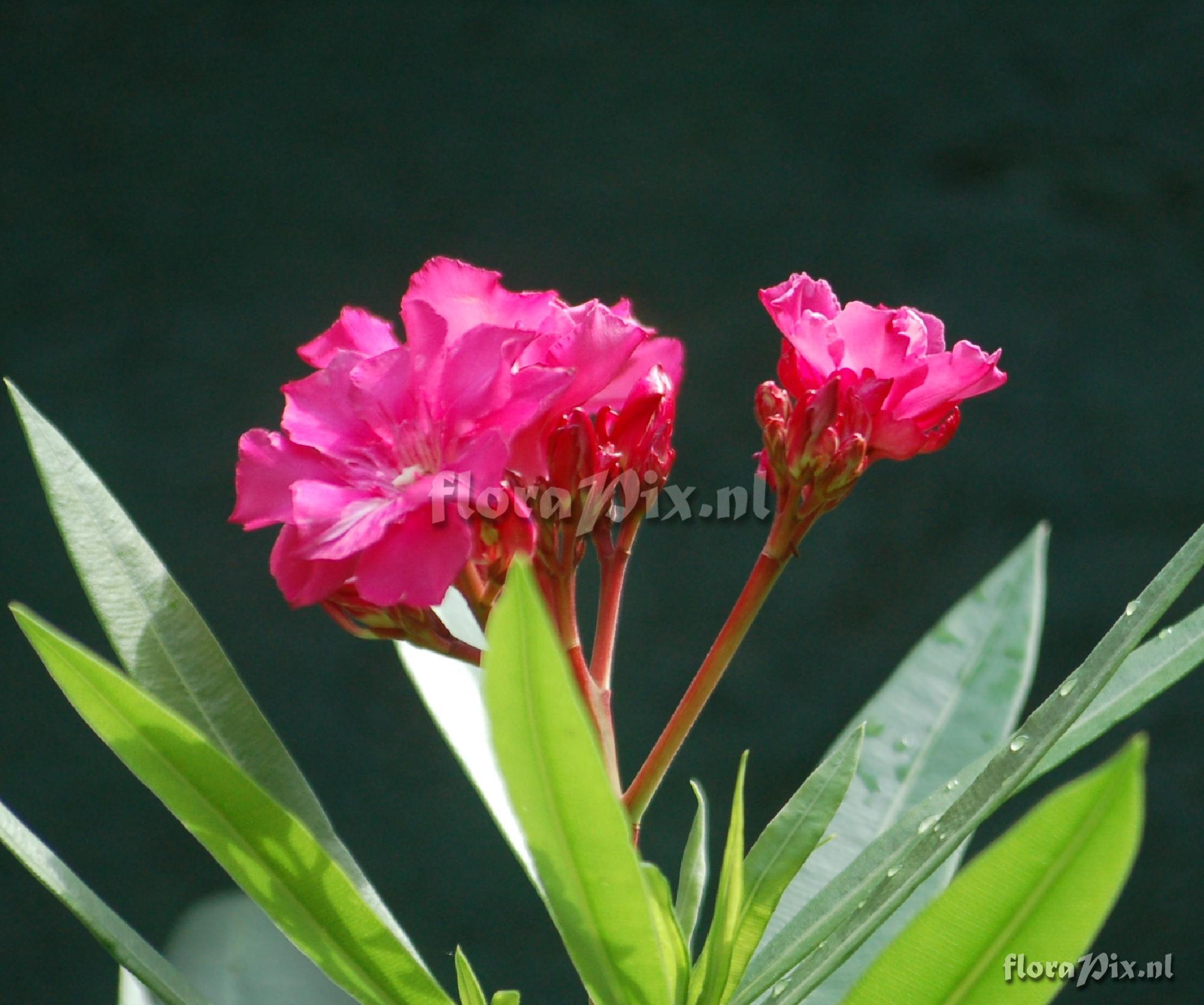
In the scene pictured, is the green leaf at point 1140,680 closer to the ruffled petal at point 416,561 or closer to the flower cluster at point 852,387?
the flower cluster at point 852,387

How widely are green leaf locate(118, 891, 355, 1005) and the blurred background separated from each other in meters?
0.73

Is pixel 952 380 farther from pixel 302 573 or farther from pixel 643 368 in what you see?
pixel 302 573

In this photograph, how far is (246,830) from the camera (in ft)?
1.59

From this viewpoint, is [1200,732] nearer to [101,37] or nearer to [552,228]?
[552,228]

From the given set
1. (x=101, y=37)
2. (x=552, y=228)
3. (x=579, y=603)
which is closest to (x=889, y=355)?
(x=579, y=603)

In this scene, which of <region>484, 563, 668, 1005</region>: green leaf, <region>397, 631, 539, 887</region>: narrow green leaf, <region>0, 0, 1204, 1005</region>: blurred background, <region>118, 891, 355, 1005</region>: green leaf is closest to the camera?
<region>484, 563, 668, 1005</region>: green leaf

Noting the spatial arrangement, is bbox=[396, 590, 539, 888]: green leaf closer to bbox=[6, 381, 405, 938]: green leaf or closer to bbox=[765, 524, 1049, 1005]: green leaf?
bbox=[6, 381, 405, 938]: green leaf

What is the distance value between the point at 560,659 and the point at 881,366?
23 centimetres

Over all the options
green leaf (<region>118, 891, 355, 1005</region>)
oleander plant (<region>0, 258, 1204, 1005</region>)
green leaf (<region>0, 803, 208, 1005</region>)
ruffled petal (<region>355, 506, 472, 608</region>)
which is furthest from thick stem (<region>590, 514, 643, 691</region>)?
green leaf (<region>118, 891, 355, 1005</region>)

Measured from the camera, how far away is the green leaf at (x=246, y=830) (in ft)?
1.47

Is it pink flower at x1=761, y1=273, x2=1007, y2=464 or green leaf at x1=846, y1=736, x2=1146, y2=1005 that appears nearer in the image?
green leaf at x1=846, y1=736, x2=1146, y2=1005

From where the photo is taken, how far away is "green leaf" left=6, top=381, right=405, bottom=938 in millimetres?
→ 526

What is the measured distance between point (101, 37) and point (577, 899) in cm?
147

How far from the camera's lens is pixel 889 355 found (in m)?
0.51
